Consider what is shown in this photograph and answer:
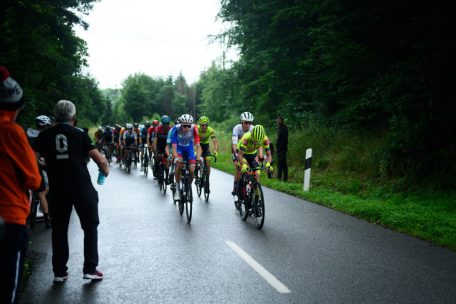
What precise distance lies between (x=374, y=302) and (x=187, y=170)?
577 cm

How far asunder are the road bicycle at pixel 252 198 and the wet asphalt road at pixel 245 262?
0.21 meters

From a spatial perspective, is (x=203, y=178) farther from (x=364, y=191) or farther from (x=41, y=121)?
(x=41, y=121)

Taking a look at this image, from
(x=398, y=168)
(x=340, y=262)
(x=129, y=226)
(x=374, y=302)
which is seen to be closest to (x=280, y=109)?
(x=398, y=168)

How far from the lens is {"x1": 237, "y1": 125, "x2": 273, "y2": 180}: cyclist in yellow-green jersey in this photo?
877 centimetres

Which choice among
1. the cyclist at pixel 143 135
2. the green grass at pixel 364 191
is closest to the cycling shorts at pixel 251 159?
the green grass at pixel 364 191

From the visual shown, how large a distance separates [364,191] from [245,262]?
24.3 feet

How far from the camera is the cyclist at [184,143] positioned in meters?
9.54

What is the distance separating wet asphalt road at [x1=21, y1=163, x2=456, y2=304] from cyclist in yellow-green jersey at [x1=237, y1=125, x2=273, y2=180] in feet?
3.81

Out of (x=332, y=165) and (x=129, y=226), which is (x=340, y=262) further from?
(x=332, y=165)

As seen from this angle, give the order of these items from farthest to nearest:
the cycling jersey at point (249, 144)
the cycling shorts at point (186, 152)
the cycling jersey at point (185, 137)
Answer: the cycling shorts at point (186, 152)
the cycling jersey at point (185, 137)
the cycling jersey at point (249, 144)

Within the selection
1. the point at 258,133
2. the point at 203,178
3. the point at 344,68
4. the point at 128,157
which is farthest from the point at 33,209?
the point at 128,157

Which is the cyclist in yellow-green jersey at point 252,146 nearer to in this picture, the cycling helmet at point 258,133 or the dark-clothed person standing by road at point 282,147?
the cycling helmet at point 258,133

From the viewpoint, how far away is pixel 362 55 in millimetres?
14344

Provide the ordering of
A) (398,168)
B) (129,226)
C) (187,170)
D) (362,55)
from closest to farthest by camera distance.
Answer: (129,226) < (187,170) < (398,168) < (362,55)
